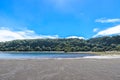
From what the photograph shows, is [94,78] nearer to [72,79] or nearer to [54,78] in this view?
[72,79]

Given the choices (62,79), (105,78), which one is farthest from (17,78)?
(105,78)

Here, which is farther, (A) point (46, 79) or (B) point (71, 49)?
(B) point (71, 49)

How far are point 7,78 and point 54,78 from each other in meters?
3.65

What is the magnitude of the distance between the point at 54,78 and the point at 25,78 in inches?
89.6

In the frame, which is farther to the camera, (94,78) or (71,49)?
(71,49)

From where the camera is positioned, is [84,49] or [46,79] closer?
[46,79]

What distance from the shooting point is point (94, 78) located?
742 inches

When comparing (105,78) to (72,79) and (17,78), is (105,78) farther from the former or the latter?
(17,78)

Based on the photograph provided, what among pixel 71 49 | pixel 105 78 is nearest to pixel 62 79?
pixel 105 78

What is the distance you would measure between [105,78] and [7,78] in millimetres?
7602

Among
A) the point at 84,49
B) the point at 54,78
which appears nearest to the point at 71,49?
the point at 84,49

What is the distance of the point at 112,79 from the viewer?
59.9ft

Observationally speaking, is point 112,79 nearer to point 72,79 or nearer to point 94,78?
point 94,78

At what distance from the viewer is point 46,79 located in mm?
18500
